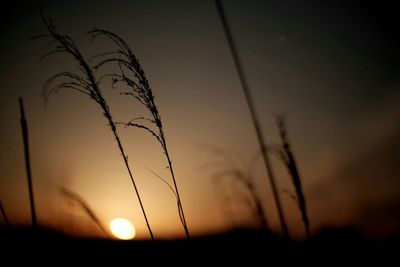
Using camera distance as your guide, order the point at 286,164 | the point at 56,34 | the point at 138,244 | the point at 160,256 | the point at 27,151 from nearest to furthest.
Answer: the point at 27,151
the point at 56,34
the point at 286,164
the point at 160,256
the point at 138,244

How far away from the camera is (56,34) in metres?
1.66

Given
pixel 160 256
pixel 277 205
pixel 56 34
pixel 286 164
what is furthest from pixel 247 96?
pixel 160 256

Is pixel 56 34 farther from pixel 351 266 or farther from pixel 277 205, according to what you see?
pixel 351 266

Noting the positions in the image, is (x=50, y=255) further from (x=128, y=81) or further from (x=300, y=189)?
(x=300, y=189)

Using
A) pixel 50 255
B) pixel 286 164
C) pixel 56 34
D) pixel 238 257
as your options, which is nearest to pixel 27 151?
pixel 56 34

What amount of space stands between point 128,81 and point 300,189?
204 cm

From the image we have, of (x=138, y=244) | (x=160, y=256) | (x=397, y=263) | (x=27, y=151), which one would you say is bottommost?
(x=397, y=263)

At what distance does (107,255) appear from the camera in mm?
3160

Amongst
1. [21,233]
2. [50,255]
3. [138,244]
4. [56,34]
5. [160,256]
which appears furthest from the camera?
[138,244]

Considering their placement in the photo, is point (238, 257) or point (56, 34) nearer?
point (56, 34)

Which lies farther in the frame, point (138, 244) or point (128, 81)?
point (138, 244)

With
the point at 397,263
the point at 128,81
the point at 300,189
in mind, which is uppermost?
the point at 128,81

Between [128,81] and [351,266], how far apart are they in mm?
3980

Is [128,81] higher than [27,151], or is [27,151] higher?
[128,81]
